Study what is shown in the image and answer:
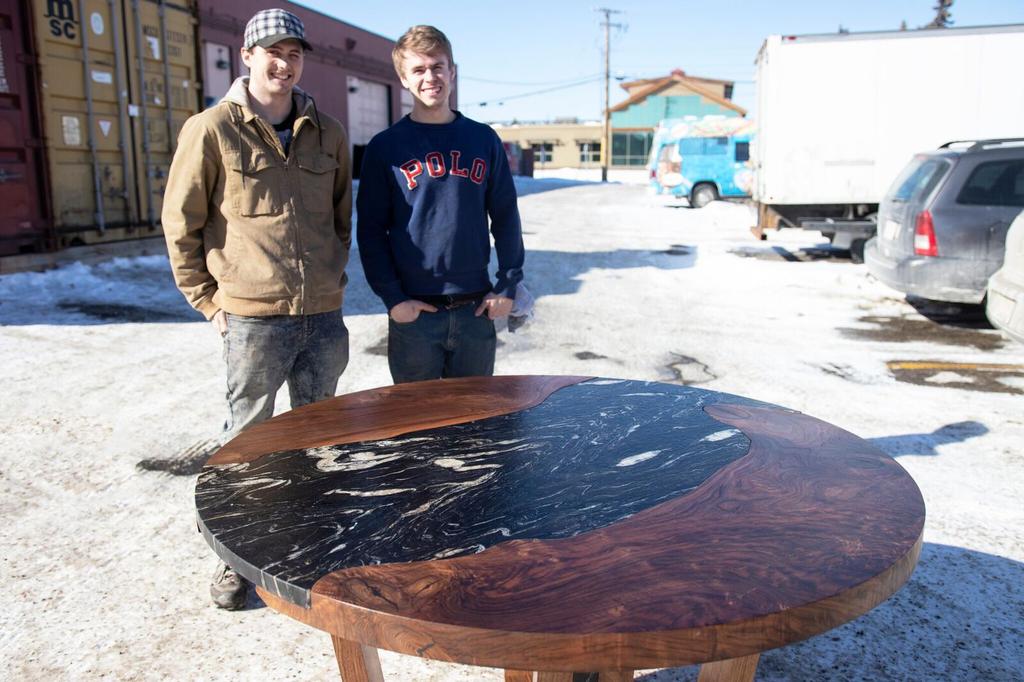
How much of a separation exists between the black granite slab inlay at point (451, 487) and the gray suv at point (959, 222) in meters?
5.76

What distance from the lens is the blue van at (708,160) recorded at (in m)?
20.9

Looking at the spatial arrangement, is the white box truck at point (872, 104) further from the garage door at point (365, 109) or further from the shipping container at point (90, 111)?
the garage door at point (365, 109)

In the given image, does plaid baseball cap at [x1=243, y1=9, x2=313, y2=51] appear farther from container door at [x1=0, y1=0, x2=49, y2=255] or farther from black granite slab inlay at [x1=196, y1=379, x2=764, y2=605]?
container door at [x1=0, y1=0, x2=49, y2=255]

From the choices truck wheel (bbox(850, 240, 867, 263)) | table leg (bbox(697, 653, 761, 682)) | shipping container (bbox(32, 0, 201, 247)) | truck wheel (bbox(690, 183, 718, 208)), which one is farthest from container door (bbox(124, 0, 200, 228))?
truck wheel (bbox(690, 183, 718, 208))

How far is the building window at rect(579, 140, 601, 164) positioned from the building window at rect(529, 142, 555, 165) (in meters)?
2.27

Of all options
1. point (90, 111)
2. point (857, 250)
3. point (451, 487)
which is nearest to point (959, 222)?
point (857, 250)

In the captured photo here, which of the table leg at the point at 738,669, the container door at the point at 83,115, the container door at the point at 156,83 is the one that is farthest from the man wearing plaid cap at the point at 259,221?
the container door at the point at 156,83

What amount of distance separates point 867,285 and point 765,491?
845 centimetres

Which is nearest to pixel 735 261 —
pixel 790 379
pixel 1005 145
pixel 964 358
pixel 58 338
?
pixel 1005 145

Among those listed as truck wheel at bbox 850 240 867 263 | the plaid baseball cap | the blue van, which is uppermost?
the blue van

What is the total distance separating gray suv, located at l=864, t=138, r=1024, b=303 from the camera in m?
6.75

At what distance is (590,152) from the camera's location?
5822cm

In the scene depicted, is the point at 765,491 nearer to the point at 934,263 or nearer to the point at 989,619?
the point at 989,619

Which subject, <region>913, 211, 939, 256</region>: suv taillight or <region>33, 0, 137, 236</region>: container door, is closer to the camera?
<region>913, 211, 939, 256</region>: suv taillight
